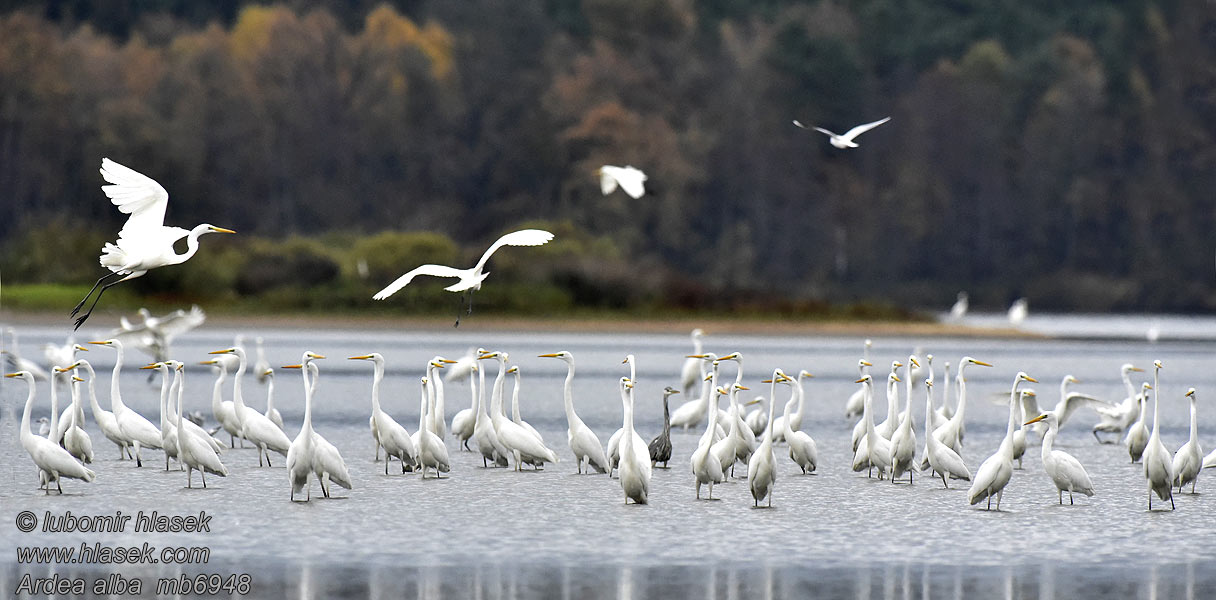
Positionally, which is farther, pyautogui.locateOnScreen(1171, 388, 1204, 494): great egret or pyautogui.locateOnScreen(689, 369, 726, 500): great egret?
pyautogui.locateOnScreen(1171, 388, 1204, 494): great egret

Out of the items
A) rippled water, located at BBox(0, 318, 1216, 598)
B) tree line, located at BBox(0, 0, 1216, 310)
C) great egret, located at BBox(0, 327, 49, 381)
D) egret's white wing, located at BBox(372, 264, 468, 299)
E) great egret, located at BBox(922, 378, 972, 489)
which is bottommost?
rippled water, located at BBox(0, 318, 1216, 598)

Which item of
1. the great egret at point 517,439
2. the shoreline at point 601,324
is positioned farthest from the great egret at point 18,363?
the shoreline at point 601,324

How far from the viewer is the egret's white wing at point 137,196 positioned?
1305cm

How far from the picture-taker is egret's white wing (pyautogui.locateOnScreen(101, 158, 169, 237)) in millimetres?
13046

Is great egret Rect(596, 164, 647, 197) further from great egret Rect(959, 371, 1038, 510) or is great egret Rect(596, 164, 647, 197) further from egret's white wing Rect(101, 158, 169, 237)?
great egret Rect(959, 371, 1038, 510)

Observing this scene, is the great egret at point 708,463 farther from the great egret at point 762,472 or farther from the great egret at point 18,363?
the great egret at point 18,363

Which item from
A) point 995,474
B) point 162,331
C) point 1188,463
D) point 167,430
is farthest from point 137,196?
point 1188,463

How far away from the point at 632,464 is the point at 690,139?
52.9m

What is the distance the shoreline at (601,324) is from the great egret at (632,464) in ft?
102

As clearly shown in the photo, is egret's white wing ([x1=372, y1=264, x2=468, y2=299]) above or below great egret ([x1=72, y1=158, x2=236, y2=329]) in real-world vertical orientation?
below

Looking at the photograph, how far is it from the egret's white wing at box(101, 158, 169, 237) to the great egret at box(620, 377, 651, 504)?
4.15 metres

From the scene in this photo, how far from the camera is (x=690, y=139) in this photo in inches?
2542

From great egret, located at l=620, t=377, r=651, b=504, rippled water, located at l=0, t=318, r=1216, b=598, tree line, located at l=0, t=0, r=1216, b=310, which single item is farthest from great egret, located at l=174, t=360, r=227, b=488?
tree line, located at l=0, t=0, r=1216, b=310

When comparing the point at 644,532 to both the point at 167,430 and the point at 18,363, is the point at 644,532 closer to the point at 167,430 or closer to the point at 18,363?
the point at 167,430
